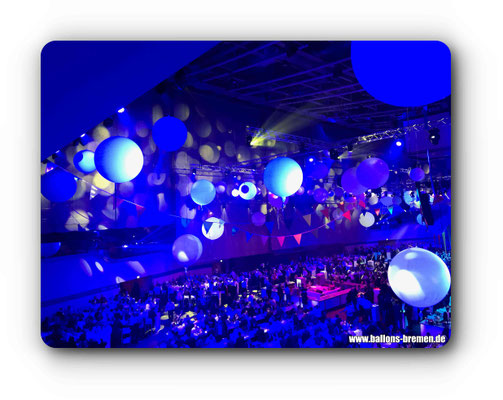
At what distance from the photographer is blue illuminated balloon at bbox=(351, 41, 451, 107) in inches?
63.8

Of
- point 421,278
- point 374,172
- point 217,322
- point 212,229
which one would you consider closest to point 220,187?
point 212,229

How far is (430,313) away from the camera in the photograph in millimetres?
2023

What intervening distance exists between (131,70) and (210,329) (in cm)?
174

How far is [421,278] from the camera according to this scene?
5.67 ft

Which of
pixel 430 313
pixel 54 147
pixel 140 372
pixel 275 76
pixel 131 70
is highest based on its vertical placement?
pixel 275 76

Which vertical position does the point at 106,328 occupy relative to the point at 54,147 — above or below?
below

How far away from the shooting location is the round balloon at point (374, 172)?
209 centimetres

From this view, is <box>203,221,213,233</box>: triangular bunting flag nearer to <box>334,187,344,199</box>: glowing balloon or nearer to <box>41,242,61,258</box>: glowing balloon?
<box>41,242,61,258</box>: glowing balloon

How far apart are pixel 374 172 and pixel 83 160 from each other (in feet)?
6.41

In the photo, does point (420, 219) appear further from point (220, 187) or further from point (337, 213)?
point (337, 213)

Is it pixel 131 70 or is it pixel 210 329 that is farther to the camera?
pixel 210 329

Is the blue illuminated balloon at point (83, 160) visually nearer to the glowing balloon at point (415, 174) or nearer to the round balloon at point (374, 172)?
the round balloon at point (374, 172)
